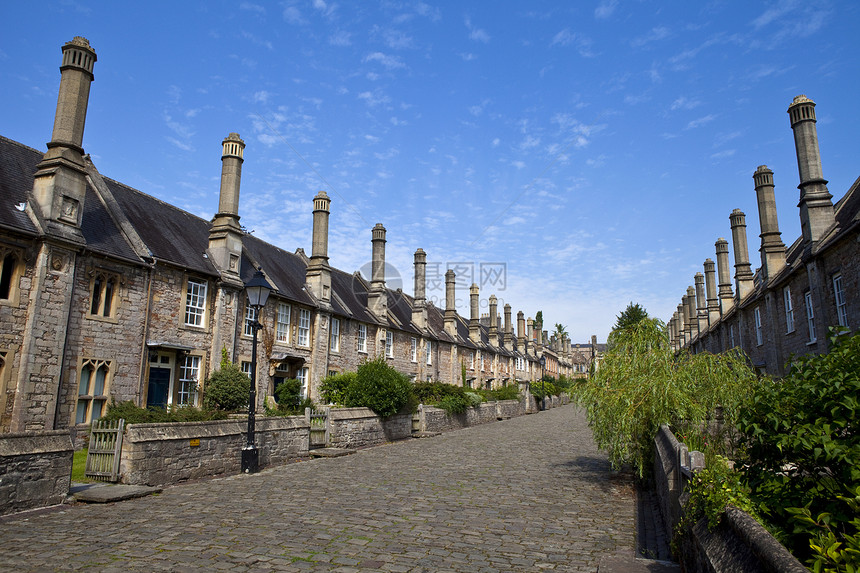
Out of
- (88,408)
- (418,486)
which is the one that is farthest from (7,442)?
(88,408)

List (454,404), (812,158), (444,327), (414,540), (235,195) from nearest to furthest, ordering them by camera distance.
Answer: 1. (414,540)
2. (812,158)
3. (235,195)
4. (454,404)
5. (444,327)

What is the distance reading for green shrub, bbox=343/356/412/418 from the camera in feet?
70.4

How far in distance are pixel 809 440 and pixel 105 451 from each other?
12350 mm

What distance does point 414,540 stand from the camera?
24.6ft

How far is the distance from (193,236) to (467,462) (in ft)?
53.4

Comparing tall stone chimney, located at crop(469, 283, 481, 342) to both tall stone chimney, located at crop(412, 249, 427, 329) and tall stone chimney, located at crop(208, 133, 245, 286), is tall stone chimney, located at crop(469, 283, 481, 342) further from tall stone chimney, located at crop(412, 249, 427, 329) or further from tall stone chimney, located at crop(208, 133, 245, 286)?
tall stone chimney, located at crop(208, 133, 245, 286)

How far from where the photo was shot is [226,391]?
68.4ft

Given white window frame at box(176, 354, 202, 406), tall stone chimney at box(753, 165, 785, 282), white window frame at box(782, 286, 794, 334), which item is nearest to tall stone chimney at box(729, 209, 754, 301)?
tall stone chimney at box(753, 165, 785, 282)

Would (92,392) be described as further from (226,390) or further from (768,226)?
(768,226)

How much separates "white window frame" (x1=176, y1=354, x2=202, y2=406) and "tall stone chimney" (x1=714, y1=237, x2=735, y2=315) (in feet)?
107

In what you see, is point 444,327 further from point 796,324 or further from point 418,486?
point 418,486

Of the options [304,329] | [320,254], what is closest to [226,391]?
[304,329]

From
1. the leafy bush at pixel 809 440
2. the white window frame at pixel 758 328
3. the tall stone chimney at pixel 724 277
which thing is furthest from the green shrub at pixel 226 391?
the tall stone chimney at pixel 724 277

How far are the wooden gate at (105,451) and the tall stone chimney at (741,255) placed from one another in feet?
107
